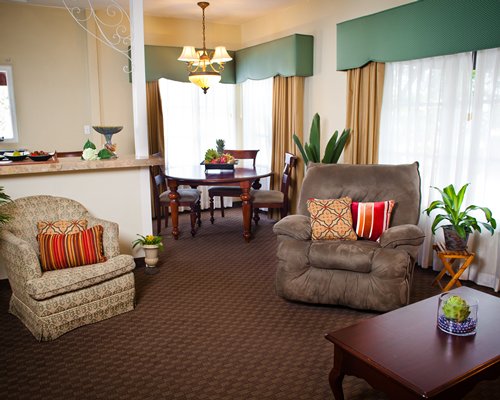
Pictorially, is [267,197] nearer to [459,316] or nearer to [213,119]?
[213,119]

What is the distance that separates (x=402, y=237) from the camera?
10.4 feet

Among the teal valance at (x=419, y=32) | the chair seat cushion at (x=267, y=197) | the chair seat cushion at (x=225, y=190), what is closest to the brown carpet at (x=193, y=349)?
the chair seat cushion at (x=267, y=197)

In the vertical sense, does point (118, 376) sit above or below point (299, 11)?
below

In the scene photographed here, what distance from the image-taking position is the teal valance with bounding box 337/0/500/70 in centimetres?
345

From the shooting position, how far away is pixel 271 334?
9.80ft

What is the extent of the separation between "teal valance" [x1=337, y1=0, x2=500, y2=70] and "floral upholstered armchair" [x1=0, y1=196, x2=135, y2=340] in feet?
9.56

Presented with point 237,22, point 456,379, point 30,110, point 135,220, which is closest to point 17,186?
point 135,220

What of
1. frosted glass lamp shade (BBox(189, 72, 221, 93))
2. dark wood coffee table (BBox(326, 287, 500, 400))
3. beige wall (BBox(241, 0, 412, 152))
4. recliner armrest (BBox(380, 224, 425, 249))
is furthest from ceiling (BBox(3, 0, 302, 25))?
dark wood coffee table (BBox(326, 287, 500, 400))

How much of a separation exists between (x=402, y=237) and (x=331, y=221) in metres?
0.55

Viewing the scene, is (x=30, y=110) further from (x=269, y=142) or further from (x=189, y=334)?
(x=189, y=334)

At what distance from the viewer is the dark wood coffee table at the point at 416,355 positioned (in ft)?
5.90

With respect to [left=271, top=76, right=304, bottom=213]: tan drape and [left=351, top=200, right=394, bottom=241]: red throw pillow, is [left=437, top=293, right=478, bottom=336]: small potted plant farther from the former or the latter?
[left=271, top=76, right=304, bottom=213]: tan drape

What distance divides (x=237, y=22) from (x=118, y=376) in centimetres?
541

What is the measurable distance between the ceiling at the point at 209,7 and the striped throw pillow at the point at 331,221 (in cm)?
307
